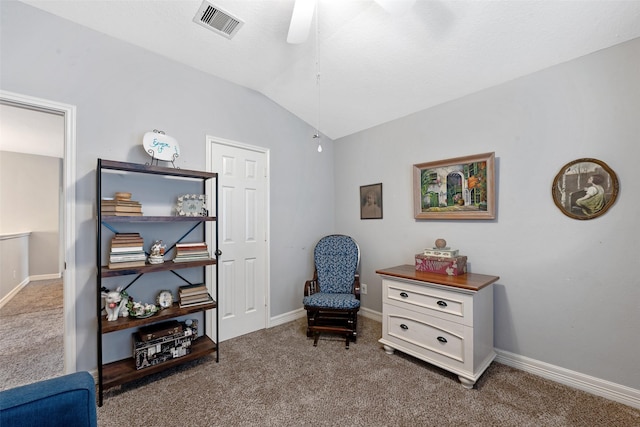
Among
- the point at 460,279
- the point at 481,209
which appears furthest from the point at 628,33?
the point at 460,279

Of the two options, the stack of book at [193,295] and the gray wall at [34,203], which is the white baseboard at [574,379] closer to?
the stack of book at [193,295]

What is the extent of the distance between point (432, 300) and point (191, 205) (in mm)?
2254

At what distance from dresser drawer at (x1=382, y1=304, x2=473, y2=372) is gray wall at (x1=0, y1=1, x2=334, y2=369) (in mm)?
1404

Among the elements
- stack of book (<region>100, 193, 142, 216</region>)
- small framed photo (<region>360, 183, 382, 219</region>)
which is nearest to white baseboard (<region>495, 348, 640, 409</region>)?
small framed photo (<region>360, 183, 382, 219</region>)

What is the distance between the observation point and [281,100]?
10.4ft

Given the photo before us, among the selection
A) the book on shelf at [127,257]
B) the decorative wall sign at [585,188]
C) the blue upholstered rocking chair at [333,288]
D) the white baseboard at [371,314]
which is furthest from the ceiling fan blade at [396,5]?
the white baseboard at [371,314]

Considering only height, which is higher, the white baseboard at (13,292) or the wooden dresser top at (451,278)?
the wooden dresser top at (451,278)

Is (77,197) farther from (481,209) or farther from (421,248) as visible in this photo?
(481,209)

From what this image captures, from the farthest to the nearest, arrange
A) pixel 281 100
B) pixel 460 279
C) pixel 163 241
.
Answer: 1. pixel 281 100
2. pixel 163 241
3. pixel 460 279

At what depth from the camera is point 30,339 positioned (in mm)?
2682

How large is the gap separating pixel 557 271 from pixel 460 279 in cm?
71

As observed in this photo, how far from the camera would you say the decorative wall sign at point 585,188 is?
1.85 m

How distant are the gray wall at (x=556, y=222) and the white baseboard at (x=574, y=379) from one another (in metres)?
0.04

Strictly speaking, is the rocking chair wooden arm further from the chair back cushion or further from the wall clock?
the wall clock
